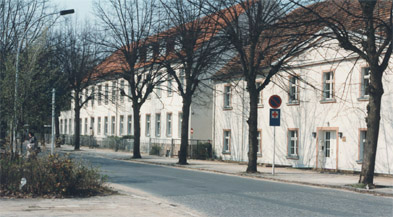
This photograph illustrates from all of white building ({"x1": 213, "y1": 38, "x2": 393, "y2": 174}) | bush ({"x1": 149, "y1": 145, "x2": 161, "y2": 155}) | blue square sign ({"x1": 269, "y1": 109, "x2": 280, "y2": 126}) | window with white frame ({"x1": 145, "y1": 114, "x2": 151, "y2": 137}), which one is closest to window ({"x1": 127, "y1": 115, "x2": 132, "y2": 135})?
window with white frame ({"x1": 145, "y1": 114, "x2": 151, "y2": 137})

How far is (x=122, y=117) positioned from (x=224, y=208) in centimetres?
4716

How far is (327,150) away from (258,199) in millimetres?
15356

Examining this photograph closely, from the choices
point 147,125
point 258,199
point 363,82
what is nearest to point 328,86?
point 363,82

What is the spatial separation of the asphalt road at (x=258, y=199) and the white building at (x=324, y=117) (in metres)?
6.00

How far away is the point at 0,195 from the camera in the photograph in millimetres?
12625

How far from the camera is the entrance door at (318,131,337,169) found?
27.8 metres

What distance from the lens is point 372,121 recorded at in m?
17.6

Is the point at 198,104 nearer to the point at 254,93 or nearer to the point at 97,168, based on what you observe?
the point at 254,93

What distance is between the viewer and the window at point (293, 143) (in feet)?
101

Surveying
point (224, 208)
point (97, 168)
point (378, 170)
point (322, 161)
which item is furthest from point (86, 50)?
point (224, 208)

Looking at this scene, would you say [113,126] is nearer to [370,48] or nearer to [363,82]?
[363,82]

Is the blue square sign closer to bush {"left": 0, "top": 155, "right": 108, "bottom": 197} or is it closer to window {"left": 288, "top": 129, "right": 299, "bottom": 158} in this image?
window {"left": 288, "top": 129, "right": 299, "bottom": 158}

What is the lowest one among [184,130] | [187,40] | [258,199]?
[258,199]

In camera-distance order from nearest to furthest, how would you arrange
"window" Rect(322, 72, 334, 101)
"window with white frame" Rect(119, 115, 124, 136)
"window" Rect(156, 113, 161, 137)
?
1. "window" Rect(322, 72, 334, 101)
2. "window" Rect(156, 113, 161, 137)
3. "window with white frame" Rect(119, 115, 124, 136)
